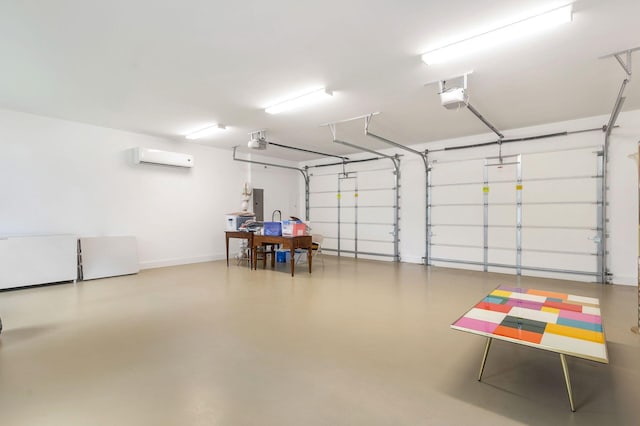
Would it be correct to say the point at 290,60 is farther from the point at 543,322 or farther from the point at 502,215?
the point at 502,215

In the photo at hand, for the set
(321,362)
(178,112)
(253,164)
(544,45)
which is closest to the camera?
(321,362)

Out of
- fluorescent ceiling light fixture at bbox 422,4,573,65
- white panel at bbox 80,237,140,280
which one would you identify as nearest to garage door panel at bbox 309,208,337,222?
white panel at bbox 80,237,140,280

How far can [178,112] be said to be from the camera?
5160 mm

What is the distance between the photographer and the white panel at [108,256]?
5.67 meters

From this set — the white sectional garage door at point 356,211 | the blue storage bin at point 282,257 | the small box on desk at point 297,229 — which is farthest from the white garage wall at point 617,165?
the blue storage bin at point 282,257

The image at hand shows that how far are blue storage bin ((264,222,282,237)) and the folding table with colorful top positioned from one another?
416cm

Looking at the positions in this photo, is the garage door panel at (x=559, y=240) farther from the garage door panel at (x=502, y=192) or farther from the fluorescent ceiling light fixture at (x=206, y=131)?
the fluorescent ceiling light fixture at (x=206, y=131)

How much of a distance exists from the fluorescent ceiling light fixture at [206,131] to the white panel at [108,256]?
96.0 inches

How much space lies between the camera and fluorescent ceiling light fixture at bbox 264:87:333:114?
4.25 meters

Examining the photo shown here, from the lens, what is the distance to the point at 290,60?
3.36 metres

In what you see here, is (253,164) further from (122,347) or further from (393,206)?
(122,347)

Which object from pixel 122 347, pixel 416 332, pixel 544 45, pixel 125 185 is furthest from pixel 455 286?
pixel 125 185

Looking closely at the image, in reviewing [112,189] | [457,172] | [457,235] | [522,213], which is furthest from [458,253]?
[112,189]

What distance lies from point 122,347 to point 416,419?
2534mm
